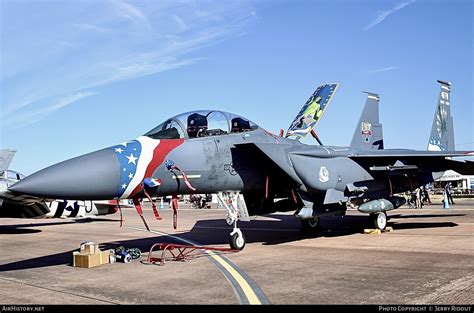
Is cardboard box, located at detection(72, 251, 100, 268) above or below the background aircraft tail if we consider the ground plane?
below

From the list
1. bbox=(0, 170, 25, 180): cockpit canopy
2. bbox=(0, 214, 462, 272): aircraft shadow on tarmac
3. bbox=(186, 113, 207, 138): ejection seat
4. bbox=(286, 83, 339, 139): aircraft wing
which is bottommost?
bbox=(0, 214, 462, 272): aircraft shadow on tarmac

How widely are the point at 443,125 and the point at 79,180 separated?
14697 millimetres

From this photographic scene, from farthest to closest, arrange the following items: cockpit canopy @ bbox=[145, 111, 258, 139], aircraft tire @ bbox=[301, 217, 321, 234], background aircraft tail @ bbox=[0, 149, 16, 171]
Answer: background aircraft tail @ bbox=[0, 149, 16, 171]
aircraft tire @ bbox=[301, 217, 321, 234]
cockpit canopy @ bbox=[145, 111, 258, 139]

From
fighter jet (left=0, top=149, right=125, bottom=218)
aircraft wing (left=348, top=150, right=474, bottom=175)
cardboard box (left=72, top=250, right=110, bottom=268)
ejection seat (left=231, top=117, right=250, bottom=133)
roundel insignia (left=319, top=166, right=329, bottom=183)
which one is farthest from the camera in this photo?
fighter jet (left=0, top=149, right=125, bottom=218)

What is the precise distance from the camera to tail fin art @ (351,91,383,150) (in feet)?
52.7

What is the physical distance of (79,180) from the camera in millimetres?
6738

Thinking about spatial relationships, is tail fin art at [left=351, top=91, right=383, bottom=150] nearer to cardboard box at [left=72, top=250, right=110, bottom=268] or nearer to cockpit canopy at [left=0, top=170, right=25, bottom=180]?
cardboard box at [left=72, top=250, right=110, bottom=268]

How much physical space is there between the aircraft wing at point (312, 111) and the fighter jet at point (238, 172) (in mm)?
5718

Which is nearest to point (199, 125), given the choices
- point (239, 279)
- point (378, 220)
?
point (239, 279)

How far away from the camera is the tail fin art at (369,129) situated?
16.1 m

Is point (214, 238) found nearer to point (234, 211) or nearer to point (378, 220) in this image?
point (234, 211)

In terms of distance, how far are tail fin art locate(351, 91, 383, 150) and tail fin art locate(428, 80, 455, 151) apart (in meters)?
1.91

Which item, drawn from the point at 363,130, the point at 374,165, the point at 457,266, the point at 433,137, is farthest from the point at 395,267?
the point at 433,137

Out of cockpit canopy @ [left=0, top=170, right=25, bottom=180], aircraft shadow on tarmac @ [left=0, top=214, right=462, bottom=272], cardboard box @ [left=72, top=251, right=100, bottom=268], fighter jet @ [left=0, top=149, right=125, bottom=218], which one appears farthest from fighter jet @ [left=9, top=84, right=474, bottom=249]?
cockpit canopy @ [left=0, top=170, right=25, bottom=180]
